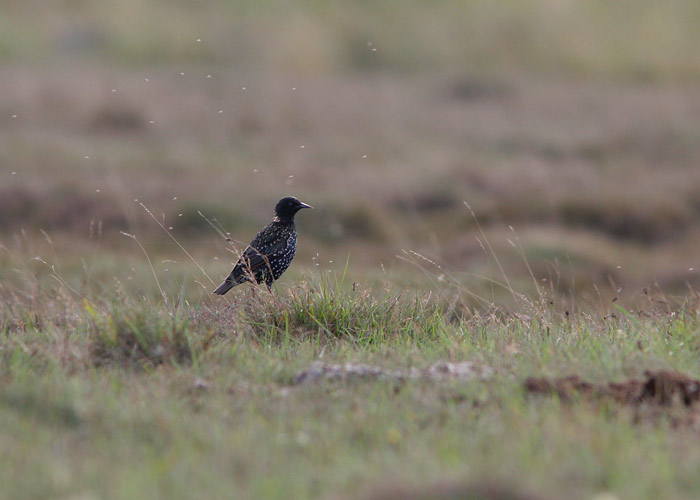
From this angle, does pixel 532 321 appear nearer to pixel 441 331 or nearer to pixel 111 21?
pixel 441 331

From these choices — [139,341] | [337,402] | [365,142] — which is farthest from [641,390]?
[365,142]

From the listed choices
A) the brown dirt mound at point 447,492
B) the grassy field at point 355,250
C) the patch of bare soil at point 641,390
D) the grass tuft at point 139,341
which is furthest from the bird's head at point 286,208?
the brown dirt mound at point 447,492

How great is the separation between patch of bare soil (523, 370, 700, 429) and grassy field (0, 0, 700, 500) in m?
0.02

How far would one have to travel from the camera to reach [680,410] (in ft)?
15.5

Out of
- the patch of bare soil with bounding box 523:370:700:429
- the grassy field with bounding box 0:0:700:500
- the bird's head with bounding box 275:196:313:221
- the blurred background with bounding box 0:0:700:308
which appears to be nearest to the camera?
the grassy field with bounding box 0:0:700:500

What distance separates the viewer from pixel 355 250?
49.5 feet

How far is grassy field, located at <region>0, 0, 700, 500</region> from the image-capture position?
171 inches

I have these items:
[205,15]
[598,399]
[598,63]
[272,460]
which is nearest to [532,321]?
[598,399]

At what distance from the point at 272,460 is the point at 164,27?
101 ft

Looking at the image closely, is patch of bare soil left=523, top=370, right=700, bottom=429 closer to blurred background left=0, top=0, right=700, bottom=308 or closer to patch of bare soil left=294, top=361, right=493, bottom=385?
patch of bare soil left=294, top=361, right=493, bottom=385

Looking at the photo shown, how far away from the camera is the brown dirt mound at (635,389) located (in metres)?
4.91

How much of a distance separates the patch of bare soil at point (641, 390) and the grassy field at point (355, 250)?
2 cm

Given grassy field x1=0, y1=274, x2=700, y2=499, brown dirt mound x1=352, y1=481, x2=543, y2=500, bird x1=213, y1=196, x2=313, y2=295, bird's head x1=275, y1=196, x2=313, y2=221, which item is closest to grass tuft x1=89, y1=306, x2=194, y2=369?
grassy field x1=0, y1=274, x2=700, y2=499

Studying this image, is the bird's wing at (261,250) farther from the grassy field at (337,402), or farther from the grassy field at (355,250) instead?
the grassy field at (337,402)
